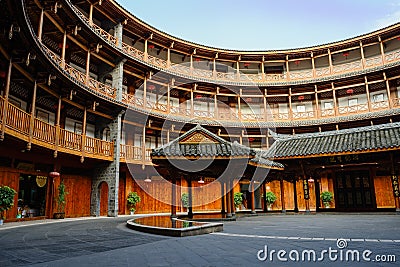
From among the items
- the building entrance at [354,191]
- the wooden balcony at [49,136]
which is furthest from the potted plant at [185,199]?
the building entrance at [354,191]

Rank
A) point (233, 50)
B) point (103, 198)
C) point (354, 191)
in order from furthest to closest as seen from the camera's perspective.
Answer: point (233, 50) → point (103, 198) → point (354, 191)

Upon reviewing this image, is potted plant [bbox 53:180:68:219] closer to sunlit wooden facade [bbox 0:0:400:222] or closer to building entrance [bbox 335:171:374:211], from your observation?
sunlit wooden facade [bbox 0:0:400:222]

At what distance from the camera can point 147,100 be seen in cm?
2423

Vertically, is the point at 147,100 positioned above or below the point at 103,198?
above

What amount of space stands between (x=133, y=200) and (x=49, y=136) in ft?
26.3

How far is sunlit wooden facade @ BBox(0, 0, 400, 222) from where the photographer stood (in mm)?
14281

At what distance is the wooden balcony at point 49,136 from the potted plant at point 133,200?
126 inches

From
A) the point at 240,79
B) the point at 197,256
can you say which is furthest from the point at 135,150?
the point at 197,256

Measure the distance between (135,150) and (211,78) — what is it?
31.9ft

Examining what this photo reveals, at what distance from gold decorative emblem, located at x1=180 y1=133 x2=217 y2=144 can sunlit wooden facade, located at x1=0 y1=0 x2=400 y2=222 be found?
4398 mm

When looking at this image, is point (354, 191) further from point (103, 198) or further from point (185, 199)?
point (103, 198)

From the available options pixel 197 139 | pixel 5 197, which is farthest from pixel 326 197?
pixel 5 197

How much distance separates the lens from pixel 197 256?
4.99 m

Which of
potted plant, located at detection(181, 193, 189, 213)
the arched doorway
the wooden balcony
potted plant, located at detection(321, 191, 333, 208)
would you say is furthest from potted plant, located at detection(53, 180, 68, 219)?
potted plant, located at detection(321, 191, 333, 208)
